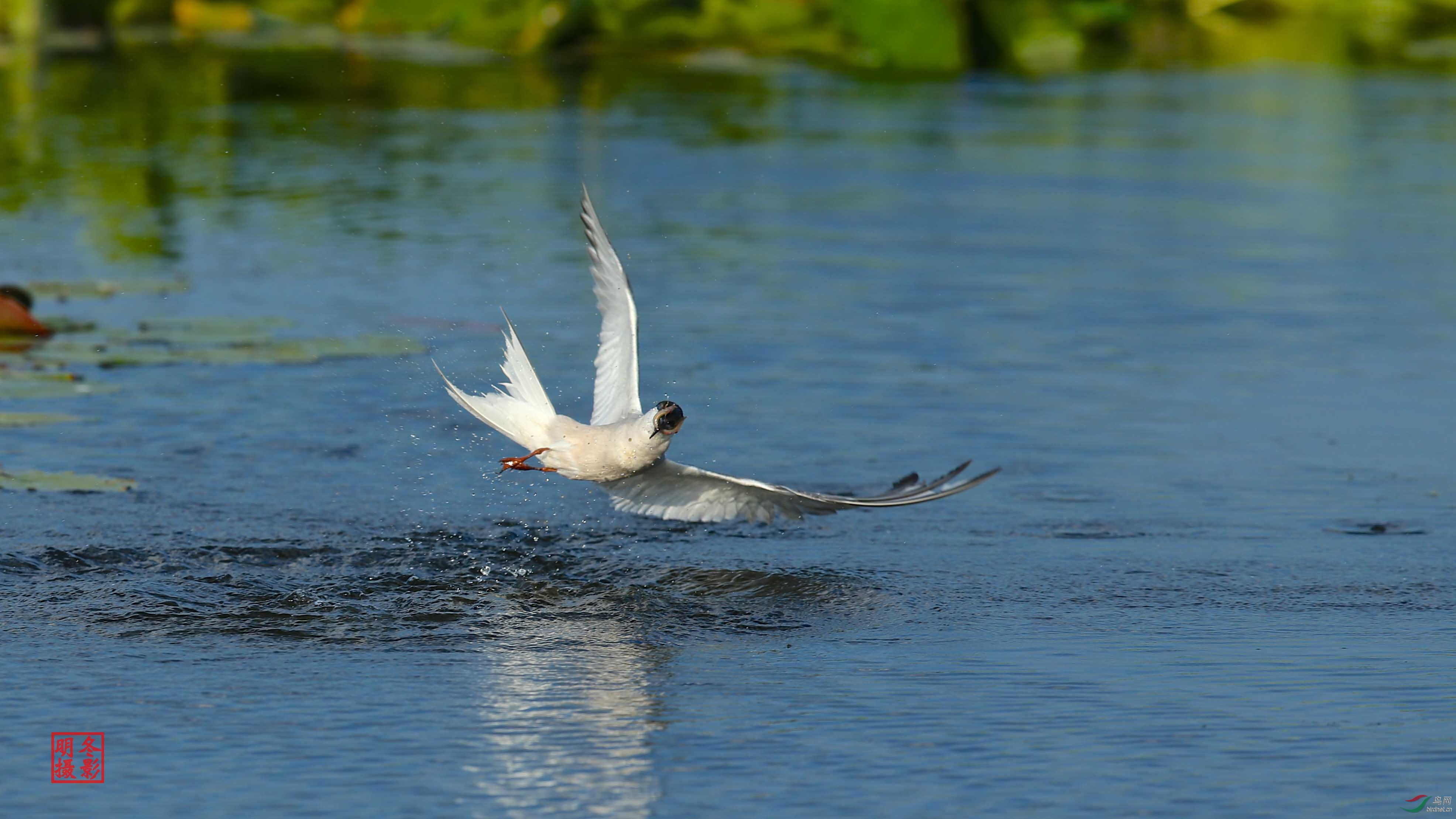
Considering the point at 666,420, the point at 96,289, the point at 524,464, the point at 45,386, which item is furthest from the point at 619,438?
the point at 96,289

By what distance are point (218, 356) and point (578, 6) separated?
25.4m

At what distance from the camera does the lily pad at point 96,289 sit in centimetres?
1533

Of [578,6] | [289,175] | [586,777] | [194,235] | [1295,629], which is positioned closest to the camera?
[586,777]

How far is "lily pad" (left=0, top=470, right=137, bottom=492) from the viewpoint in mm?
10680

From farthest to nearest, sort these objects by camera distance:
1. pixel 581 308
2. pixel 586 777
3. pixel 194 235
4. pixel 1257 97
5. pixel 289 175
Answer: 1. pixel 1257 97
2. pixel 289 175
3. pixel 194 235
4. pixel 581 308
5. pixel 586 777

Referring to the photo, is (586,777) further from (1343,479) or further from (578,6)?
(578,6)

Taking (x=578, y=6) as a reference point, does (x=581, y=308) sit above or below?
below

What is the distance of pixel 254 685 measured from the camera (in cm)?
802

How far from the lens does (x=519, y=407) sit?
9.42m

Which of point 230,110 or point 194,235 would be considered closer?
point 194,235

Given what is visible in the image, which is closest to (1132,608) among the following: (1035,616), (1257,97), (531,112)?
(1035,616)

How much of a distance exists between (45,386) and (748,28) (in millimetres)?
27424

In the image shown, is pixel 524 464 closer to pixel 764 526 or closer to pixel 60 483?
pixel 764 526

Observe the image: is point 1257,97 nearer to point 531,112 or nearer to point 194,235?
point 531,112
